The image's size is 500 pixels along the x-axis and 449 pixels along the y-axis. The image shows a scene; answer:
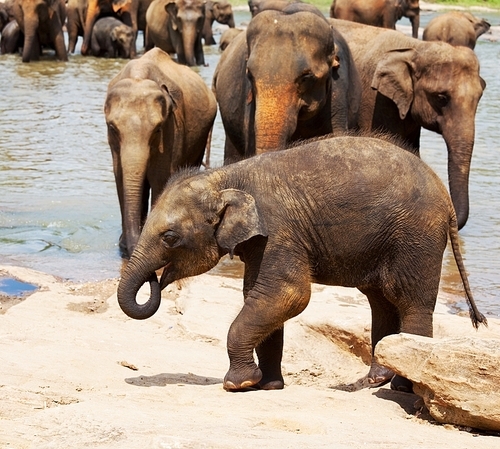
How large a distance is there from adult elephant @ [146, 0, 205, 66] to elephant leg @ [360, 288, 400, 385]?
20845 mm

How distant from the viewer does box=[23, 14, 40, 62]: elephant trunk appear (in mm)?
27281

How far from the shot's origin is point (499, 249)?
413 inches

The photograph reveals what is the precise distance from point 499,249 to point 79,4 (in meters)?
22.5

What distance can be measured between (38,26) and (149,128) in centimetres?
1965

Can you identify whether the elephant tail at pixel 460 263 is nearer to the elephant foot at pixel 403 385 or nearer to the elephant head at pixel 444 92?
the elephant foot at pixel 403 385

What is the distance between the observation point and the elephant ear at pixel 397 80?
34.7 feet

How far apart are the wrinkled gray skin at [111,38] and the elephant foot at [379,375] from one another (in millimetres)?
23498

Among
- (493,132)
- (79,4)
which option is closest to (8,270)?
(493,132)

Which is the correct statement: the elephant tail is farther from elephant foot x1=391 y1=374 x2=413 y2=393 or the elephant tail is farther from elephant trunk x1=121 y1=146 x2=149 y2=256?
elephant trunk x1=121 y1=146 x2=149 y2=256

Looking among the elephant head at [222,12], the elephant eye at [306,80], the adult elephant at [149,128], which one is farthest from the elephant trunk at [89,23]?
the elephant eye at [306,80]

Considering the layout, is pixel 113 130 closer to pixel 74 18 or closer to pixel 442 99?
pixel 442 99

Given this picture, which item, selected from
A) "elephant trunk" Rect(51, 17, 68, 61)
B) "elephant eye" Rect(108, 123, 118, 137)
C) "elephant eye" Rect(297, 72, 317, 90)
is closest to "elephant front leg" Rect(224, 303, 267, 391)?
"elephant eye" Rect(297, 72, 317, 90)

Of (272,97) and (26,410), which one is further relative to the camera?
(272,97)

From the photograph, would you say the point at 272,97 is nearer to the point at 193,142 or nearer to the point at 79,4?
the point at 193,142
